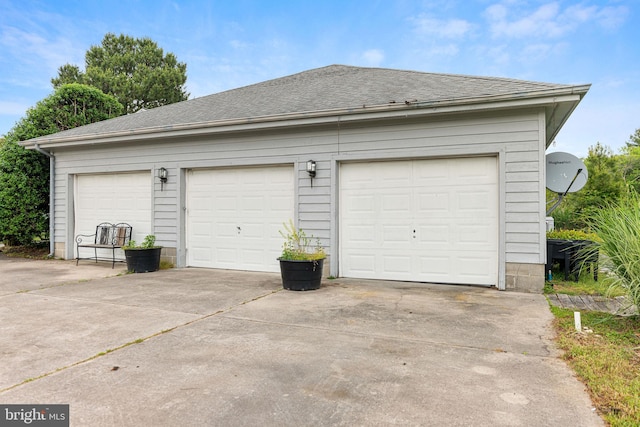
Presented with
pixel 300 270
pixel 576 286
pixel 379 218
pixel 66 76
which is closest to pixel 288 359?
pixel 300 270

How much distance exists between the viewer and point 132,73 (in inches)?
948

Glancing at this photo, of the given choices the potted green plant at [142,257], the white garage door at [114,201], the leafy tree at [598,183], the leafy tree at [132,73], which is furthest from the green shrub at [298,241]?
the leafy tree at [132,73]

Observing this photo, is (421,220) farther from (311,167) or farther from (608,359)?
(608,359)

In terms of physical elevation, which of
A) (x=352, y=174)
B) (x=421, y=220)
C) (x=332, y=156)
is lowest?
(x=421, y=220)

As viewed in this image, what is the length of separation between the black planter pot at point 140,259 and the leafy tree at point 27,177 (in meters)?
4.25

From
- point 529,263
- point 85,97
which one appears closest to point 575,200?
point 529,263

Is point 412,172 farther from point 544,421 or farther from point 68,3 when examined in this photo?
point 68,3

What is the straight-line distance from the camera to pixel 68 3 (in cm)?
1245

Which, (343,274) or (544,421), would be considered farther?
(343,274)

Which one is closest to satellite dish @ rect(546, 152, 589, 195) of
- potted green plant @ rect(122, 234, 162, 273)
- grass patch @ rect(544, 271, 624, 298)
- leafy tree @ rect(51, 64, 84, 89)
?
grass patch @ rect(544, 271, 624, 298)

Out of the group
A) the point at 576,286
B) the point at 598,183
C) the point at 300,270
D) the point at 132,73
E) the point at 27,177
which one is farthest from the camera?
the point at 132,73

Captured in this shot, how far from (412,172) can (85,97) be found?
9.81m

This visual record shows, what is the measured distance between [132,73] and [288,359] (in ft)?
87.3

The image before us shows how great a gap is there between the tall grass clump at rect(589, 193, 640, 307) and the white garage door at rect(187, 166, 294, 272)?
14.8 feet
